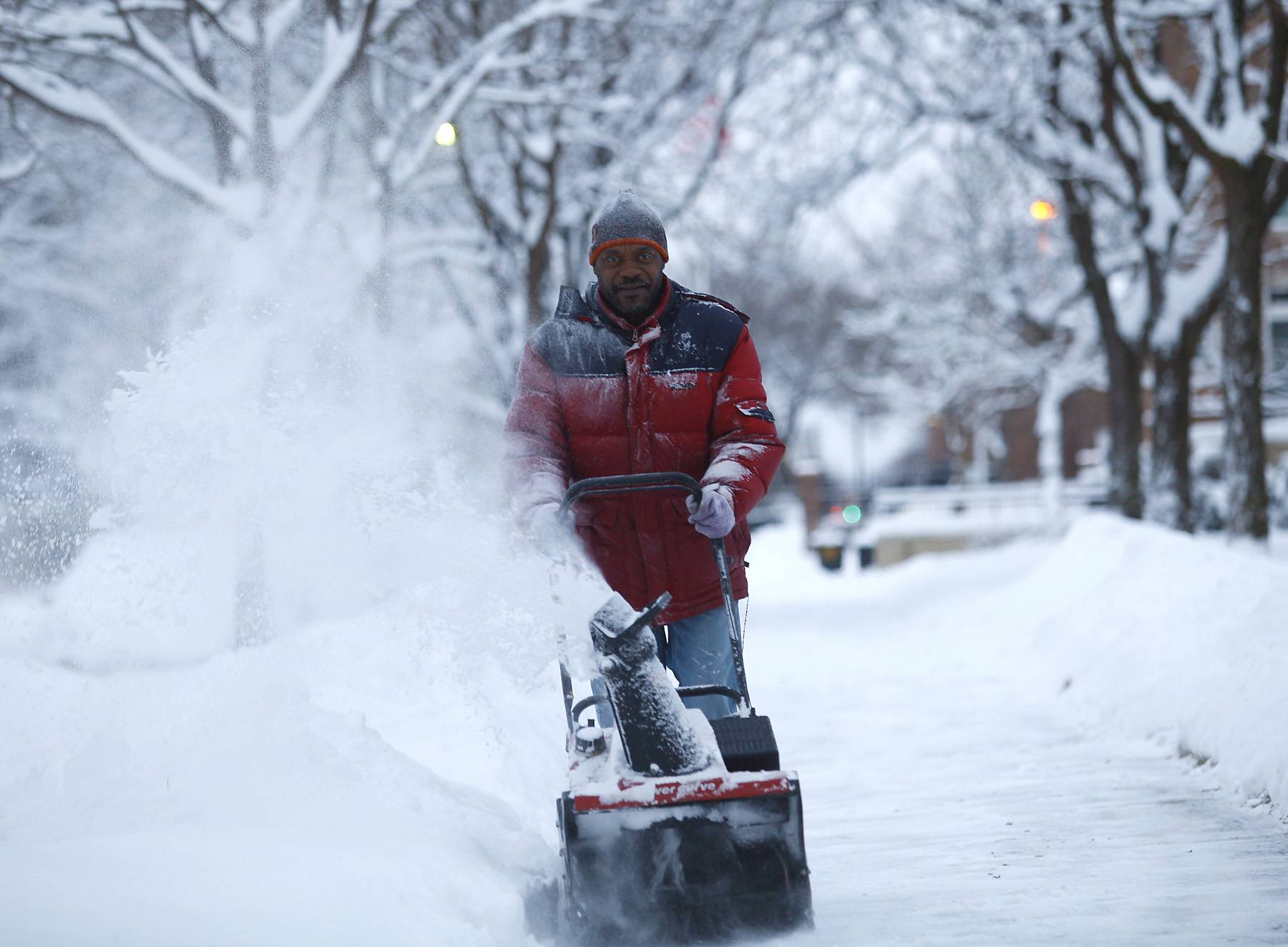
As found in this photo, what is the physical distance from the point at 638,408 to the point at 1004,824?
207 cm

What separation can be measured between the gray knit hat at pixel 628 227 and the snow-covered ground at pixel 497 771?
39.5 inches

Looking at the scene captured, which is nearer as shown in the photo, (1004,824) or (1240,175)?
(1004,824)

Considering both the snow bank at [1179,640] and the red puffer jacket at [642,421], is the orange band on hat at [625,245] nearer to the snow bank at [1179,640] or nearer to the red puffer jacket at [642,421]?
the red puffer jacket at [642,421]

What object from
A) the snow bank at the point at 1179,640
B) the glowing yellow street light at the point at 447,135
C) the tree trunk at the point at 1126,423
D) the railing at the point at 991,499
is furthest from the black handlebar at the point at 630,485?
the railing at the point at 991,499

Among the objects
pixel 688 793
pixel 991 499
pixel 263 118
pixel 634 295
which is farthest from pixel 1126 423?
pixel 688 793

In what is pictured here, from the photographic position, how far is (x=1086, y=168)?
14148mm

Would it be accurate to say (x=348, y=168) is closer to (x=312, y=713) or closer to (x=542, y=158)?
(x=542, y=158)

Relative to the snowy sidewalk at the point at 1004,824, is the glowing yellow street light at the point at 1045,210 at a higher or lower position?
higher

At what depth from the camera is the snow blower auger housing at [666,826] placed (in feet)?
10.2

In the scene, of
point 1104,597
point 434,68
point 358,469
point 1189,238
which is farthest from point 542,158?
point 1189,238

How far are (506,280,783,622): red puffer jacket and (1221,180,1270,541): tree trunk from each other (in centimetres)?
858

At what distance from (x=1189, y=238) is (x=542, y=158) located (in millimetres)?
14907

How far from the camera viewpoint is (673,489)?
3471mm

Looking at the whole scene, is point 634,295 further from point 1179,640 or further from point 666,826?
point 1179,640
